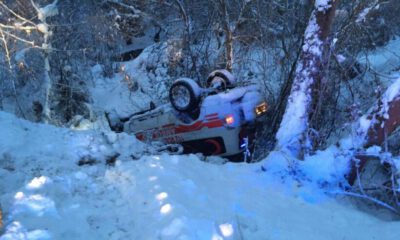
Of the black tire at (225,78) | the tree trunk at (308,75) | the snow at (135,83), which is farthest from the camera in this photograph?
the snow at (135,83)

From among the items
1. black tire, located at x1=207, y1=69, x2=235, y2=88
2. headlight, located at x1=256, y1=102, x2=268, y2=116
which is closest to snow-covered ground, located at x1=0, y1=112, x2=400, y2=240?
headlight, located at x1=256, y1=102, x2=268, y2=116

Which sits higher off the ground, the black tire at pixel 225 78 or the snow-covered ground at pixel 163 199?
the black tire at pixel 225 78

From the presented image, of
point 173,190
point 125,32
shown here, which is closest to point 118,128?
point 173,190

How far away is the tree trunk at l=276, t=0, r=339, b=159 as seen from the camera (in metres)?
5.10

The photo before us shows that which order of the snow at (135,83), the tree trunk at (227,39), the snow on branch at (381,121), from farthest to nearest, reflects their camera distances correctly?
the snow at (135,83) < the tree trunk at (227,39) < the snow on branch at (381,121)

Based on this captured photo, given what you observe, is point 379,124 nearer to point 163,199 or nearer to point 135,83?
point 163,199

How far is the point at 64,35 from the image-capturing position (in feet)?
43.8

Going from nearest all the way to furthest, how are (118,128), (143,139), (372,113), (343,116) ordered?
(372,113) → (343,116) → (143,139) → (118,128)

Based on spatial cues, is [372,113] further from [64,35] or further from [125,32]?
[125,32]

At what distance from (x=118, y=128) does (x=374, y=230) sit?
5.13 meters

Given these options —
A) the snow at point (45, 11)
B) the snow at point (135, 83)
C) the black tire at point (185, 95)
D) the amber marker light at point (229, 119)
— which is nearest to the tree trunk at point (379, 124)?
the amber marker light at point (229, 119)

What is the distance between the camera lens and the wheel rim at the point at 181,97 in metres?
6.52

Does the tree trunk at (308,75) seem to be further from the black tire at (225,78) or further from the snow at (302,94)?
the black tire at (225,78)

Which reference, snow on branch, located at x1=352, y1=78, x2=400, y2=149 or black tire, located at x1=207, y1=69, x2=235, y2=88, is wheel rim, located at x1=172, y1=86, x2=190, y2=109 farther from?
snow on branch, located at x1=352, y1=78, x2=400, y2=149
